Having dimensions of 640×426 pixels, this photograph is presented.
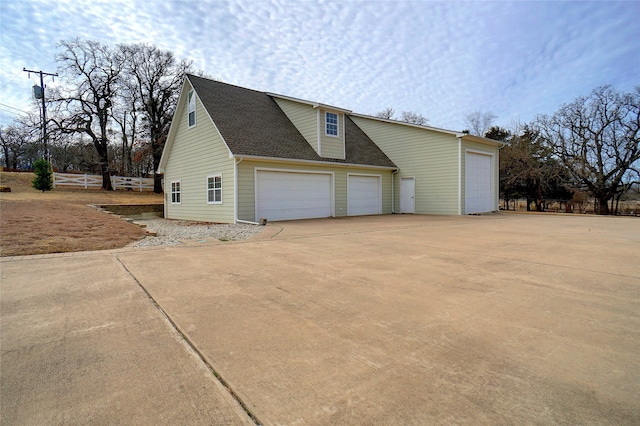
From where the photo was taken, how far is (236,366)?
2188 mm

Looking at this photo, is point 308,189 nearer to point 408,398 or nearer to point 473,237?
point 473,237

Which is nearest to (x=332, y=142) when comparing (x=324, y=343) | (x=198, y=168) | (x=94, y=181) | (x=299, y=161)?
(x=299, y=161)

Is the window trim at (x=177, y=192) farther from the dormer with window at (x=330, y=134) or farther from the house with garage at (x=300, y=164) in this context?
the dormer with window at (x=330, y=134)

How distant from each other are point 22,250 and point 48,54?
27.8 metres

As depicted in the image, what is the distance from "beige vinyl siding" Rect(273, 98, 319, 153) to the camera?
15.1 m

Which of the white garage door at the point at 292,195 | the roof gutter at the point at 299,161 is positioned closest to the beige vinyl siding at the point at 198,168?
the roof gutter at the point at 299,161

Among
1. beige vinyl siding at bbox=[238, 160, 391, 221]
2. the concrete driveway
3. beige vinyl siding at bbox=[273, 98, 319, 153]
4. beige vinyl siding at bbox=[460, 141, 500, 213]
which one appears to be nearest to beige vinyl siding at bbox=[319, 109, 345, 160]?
beige vinyl siding at bbox=[273, 98, 319, 153]

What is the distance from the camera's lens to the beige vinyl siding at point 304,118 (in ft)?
49.6

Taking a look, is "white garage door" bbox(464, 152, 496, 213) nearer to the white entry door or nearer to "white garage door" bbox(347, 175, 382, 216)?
the white entry door

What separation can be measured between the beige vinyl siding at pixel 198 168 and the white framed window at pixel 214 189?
0.62 ft

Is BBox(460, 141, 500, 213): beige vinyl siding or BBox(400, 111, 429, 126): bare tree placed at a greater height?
BBox(400, 111, 429, 126): bare tree

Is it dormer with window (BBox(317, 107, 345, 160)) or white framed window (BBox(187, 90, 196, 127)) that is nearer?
white framed window (BBox(187, 90, 196, 127))

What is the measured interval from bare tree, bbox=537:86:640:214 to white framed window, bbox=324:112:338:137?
16.8 meters

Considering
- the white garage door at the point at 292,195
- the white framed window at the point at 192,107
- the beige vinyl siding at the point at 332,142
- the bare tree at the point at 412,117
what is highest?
the bare tree at the point at 412,117
